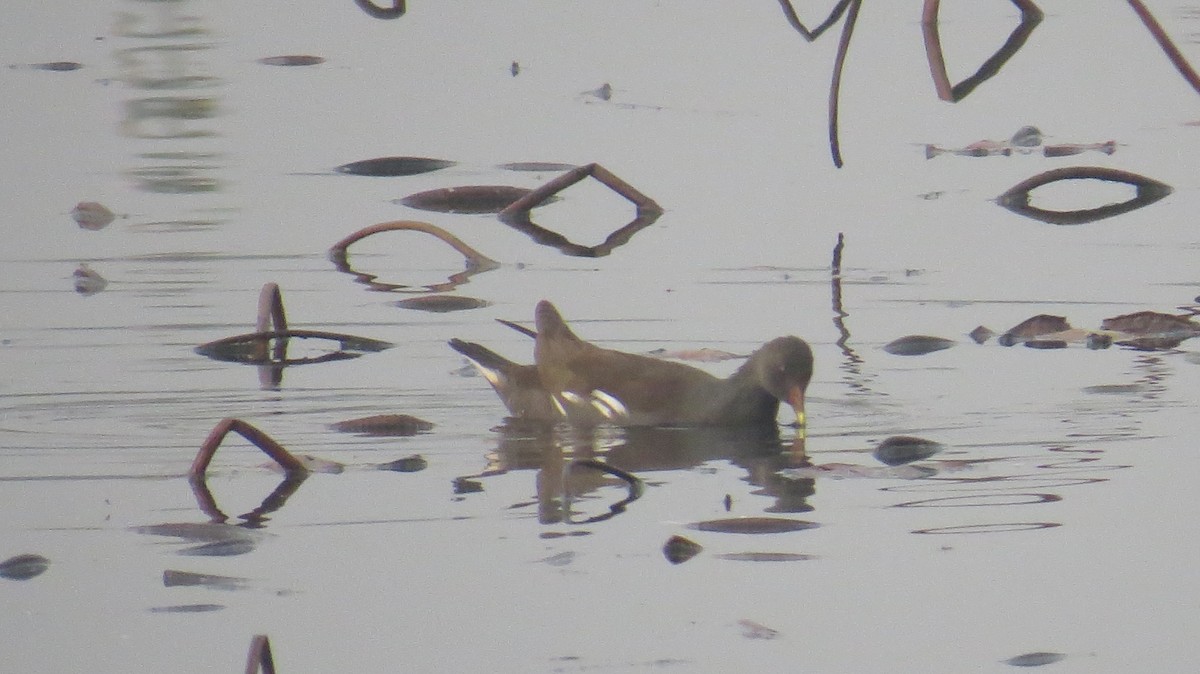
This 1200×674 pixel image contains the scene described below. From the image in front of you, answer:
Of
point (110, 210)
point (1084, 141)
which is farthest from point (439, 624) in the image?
point (1084, 141)

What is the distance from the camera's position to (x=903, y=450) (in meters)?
7.00

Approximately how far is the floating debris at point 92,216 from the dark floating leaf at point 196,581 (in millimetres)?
5484

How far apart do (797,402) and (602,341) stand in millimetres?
1392

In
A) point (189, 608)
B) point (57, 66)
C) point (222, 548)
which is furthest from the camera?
point (57, 66)

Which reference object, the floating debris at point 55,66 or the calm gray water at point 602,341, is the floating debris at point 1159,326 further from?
the floating debris at point 55,66

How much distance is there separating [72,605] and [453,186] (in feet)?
20.5

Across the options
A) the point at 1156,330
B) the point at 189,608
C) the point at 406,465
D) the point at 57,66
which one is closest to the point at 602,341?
the point at 406,465

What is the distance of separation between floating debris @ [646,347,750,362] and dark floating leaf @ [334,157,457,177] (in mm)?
3543

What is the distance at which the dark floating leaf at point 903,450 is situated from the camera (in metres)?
6.98

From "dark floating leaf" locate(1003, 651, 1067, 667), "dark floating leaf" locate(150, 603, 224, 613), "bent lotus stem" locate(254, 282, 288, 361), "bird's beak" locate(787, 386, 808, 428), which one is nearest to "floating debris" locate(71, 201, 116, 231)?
"bent lotus stem" locate(254, 282, 288, 361)

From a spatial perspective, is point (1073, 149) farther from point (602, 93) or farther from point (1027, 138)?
point (602, 93)

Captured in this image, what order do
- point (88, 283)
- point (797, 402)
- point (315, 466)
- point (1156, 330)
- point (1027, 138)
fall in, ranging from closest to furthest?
1. point (315, 466)
2. point (797, 402)
3. point (1156, 330)
4. point (88, 283)
5. point (1027, 138)

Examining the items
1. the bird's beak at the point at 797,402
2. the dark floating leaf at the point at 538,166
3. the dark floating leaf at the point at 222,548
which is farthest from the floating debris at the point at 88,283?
the dark floating leaf at the point at 222,548

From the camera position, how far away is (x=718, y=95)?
13.9 meters
